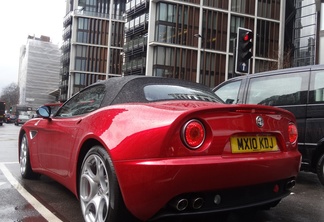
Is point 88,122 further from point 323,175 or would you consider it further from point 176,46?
point 176,46

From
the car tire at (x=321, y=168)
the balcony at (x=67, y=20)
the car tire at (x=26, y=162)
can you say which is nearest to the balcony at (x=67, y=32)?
the balcony at (x=67, y=20)

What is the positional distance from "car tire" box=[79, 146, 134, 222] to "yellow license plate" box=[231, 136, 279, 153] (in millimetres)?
959

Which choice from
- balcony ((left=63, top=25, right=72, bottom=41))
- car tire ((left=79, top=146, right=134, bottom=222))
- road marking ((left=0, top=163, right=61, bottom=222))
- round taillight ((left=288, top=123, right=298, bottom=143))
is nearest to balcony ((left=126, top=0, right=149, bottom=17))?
balcony ((left=63, top=25, right=72, bottom=41))

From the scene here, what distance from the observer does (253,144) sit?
2.86m

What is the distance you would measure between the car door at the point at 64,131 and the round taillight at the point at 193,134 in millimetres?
1277

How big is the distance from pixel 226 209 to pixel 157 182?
2.00 feet

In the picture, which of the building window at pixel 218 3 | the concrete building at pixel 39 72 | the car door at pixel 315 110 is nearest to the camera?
the car door at pixel 315 110

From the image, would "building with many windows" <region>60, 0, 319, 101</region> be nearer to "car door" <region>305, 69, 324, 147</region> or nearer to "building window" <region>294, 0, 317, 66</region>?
"building window" <region>294, 0, 317, 66</region>

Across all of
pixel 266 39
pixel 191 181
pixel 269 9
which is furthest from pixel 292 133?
pixel 269 9

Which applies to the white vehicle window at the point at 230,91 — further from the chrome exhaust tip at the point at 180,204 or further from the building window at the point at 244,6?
the building window at the point at 244,6

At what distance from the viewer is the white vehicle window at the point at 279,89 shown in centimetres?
531

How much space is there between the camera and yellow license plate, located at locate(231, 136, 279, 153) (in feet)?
8.98

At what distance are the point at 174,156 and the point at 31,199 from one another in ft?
7.72

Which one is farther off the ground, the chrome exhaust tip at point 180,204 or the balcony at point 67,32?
the balcony at point 67,32
